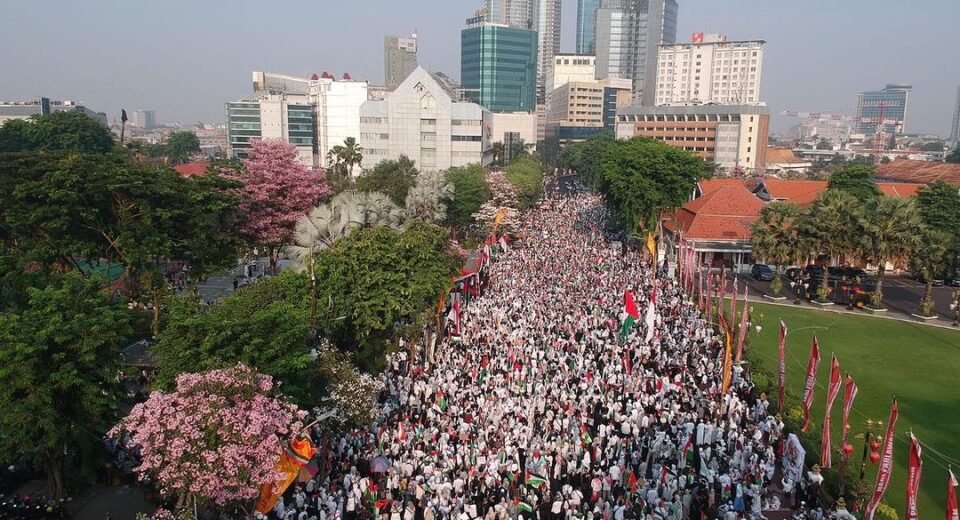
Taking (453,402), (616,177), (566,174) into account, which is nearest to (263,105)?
(566,174)

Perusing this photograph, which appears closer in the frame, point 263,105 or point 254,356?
point 254,356

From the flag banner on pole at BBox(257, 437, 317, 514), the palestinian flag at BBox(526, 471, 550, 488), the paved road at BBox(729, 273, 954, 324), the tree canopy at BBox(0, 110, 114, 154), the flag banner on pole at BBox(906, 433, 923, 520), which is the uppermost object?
the tree canopy at BBox(0, 110, 114, 154)

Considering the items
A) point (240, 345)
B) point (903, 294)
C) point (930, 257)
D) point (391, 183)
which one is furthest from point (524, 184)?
point (240, 345)

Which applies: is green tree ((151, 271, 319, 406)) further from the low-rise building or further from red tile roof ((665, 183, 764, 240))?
the low-rise building

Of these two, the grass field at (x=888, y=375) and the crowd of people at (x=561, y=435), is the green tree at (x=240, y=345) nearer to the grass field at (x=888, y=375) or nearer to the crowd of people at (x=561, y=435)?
the crowd of people at (x=561, y=435)

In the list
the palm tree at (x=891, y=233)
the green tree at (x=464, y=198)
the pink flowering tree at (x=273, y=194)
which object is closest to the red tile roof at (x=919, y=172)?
the palm tree at (x=891, y=233)

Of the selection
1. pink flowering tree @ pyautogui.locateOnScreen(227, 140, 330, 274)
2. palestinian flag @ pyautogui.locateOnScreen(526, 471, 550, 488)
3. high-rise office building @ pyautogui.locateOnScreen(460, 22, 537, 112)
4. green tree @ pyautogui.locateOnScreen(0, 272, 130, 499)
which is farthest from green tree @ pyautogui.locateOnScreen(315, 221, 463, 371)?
high-rise office building @ pyautogui.locateOnScreen(460, 22, 537, 112)

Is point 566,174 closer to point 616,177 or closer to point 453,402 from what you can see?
point 616,177
